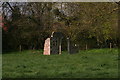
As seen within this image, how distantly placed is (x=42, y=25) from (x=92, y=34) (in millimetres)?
4710

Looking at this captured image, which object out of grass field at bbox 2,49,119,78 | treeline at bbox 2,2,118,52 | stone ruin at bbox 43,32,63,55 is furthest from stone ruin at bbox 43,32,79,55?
grass field at bbox 2,49,119,78

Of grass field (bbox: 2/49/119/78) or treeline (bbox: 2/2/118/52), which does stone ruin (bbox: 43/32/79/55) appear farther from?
grass field (bbox: 2/49/119/78)

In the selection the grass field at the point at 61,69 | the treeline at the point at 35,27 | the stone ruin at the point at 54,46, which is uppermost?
the treeline at the point at 35,27

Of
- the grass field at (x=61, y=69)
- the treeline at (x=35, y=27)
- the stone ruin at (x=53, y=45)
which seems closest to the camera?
the grass field at (x=61, y=69)

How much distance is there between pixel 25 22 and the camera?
61.5 ft

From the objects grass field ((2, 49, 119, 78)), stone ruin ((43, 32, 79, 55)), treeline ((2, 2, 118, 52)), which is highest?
treeline ((2, 2, 118, 52))

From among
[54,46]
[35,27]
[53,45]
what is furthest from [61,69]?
[35,27]

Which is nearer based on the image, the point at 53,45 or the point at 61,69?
the point at 61,69

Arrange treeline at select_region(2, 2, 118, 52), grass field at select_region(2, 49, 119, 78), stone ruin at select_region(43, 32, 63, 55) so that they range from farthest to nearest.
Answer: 1. treeline at select_region(2, 2, 118, 52)
2. stone ruin at select_region(43, 32, 63, 55)
3. grass field at select_region(2, 49, 119, 78)

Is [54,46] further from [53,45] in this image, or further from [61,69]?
[61,69]

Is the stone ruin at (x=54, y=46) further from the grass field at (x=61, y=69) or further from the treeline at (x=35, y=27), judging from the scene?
the grass field at (x=61, y=69)

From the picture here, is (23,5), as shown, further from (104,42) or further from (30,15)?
(104,42)

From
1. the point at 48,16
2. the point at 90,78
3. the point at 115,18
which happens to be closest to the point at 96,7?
the point at 115,18

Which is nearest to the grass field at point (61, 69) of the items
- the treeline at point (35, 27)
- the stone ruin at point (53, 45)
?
the stone ruin at point (53, 45)
